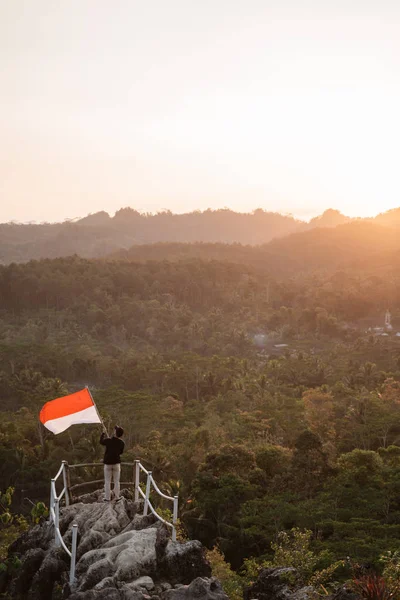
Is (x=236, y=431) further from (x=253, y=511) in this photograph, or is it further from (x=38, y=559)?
(x=38, y=559)

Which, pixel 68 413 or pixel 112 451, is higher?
pixel 68 413

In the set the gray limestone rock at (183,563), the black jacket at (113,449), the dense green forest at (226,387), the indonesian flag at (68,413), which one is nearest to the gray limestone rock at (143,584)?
the gray limestone rock at (183,563)

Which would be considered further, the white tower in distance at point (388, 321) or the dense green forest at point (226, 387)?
the white tower in distance at point (388, 321)

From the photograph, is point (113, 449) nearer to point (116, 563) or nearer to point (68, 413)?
point (68, 413)

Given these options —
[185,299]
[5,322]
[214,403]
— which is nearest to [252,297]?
[185,299]

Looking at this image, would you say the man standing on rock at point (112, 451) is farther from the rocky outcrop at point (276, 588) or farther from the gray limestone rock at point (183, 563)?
the rocky outcrop at point (276, 588)

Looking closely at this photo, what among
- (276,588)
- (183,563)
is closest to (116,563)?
(183,563)

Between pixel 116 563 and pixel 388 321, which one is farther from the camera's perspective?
pixel 388 321
